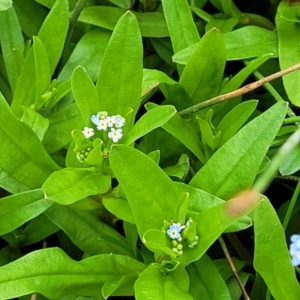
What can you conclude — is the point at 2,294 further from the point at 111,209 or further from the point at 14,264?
the point at 111,209

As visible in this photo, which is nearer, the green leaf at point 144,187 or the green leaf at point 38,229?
the green leaf at point 144,187

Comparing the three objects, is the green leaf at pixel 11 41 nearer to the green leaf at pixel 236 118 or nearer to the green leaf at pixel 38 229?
the green leaf at pixel 38 229

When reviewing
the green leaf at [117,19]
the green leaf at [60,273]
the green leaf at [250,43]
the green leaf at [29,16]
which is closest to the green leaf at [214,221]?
the green leaf at [60,273]

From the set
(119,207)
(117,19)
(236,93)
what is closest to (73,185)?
(119,207)

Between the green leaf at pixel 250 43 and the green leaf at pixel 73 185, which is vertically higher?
the green leaf at pixel 250 43

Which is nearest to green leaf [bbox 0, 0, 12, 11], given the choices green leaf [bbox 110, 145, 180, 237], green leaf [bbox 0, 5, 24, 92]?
green leaf [bbox 0, 5, 24, 92]

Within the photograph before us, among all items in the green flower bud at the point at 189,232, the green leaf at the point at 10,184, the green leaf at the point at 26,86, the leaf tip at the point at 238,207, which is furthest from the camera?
the green leaf at the point at 26,86
